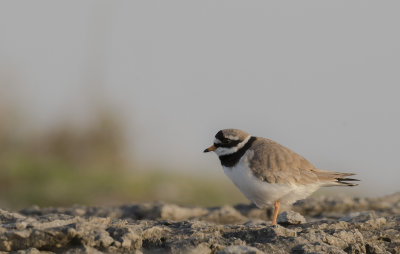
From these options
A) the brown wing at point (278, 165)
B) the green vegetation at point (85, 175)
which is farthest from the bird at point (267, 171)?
the green vegetation at point (85, 175)

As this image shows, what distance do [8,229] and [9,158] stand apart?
699 centimetres

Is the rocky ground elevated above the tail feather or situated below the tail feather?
below

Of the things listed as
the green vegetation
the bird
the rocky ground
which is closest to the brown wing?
the bird

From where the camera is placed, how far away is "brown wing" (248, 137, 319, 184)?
16.2 feet

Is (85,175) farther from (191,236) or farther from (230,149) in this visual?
(191,236)

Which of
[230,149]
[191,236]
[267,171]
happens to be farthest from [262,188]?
[191,236]

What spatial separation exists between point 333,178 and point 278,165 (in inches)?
23.3

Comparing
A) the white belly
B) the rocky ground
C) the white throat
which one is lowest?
the rocky ground

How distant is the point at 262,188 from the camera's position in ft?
16.2

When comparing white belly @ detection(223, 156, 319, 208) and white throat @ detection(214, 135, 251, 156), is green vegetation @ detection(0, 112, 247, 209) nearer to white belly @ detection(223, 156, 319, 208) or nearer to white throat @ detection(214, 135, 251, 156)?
white throat @ detection(214, 135, 251, 156)

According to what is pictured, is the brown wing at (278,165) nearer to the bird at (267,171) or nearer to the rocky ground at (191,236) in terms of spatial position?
the bird at (267,171)

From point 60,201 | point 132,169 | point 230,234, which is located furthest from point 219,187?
point 230,234

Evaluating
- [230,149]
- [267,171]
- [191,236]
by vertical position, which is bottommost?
[191,236]

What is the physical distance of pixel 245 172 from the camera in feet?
16.2
